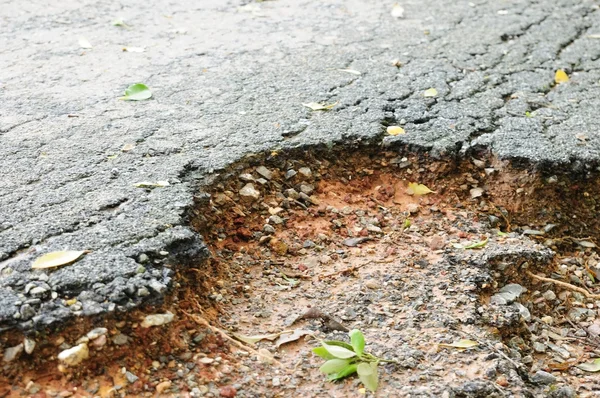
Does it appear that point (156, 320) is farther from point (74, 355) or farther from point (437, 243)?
point (437, 243)

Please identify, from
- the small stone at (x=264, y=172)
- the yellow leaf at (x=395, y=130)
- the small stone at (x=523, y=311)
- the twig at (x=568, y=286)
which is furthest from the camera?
the yellow leaf at (x=395, y=130)

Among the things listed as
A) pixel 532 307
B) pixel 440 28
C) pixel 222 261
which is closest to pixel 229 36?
pixel 440 28

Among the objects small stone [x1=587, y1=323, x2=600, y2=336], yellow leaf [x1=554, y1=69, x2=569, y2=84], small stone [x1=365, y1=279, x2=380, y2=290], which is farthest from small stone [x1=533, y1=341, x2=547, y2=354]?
yellow leaf [x1=554, y1=69, x2=569, y2=84]

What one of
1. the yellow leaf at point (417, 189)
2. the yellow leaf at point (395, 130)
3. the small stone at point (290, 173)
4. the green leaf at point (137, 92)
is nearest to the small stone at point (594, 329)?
the yellow leaf at point (417, 189)

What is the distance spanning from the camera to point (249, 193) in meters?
2.54

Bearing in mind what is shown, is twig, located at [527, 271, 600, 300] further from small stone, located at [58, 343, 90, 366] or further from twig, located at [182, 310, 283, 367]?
small stone, located at [58, 343, 90, 366]

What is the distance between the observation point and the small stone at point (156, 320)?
1.88 metres

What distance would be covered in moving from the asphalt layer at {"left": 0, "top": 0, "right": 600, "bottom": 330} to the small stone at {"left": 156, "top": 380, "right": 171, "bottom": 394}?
24 cm

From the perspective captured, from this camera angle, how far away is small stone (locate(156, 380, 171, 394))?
5.96 ft

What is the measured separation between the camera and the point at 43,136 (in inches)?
112

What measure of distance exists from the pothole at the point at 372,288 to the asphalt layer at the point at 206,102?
101mm

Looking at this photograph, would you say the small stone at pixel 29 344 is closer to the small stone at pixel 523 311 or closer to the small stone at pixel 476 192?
the small stone at pixel 523 311

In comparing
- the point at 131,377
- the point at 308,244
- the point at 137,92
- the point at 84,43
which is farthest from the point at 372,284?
the point at 84,43

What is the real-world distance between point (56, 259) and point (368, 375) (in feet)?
3.22
